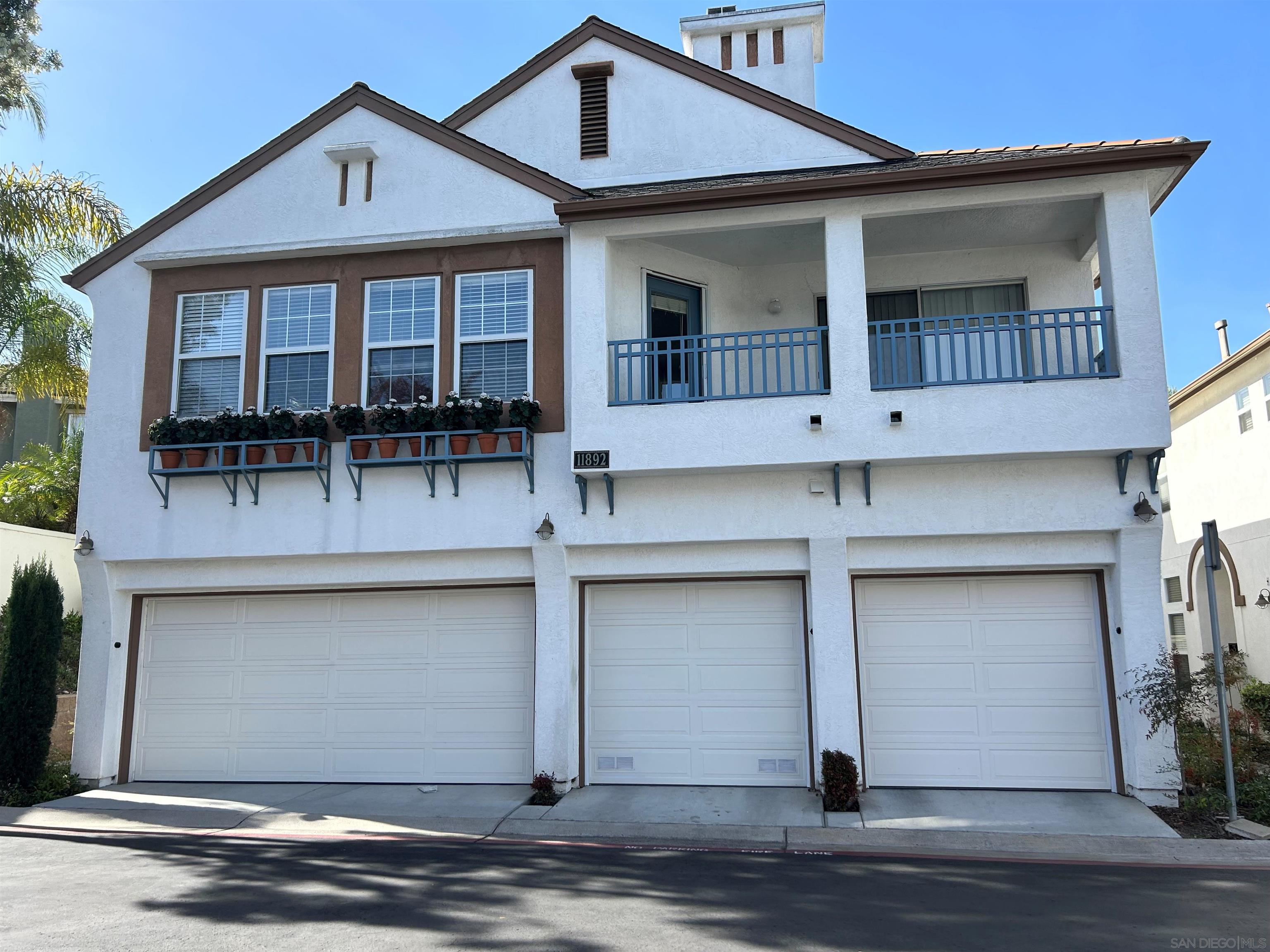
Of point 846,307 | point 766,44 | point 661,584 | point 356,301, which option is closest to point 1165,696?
point 846,307

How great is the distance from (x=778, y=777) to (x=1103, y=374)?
224 inches

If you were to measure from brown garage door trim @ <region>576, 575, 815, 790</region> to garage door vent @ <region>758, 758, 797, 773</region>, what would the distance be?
17cm

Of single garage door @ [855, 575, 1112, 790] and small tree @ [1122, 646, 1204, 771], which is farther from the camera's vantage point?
single garage door @ [855, 575, 1112, 790]

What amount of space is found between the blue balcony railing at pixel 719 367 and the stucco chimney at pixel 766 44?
5588 millimetres

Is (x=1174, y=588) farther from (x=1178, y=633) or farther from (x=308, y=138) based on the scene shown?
(x=308, y=138)

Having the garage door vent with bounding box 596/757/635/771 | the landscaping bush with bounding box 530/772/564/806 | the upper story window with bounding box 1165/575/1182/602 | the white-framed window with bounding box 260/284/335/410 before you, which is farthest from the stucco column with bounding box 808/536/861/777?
the upper story window with bounding box 1165/575/1182/602

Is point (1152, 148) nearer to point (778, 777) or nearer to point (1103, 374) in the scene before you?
point (1103, 374)

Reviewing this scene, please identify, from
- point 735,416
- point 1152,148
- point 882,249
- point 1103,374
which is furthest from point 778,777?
point 1152,148

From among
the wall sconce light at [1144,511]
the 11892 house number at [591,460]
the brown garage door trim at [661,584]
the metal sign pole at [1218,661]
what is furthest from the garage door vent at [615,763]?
the wall sconce light at [1144,511]

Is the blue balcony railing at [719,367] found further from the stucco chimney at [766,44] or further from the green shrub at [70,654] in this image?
the green shrub at [70,654]

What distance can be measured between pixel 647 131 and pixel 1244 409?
34.5ft

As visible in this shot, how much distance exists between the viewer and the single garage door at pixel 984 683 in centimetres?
1034

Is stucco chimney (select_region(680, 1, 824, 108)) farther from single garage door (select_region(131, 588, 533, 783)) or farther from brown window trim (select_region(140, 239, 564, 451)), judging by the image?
single garage door (select_region(131, 588, 533, 783))

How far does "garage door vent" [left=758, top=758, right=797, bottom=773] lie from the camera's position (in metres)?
10.8
